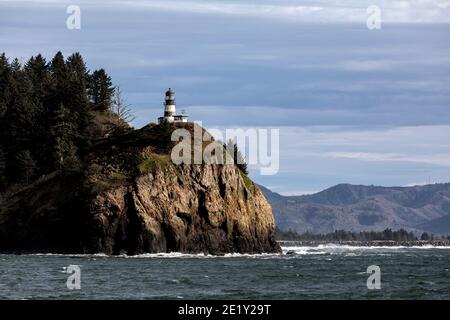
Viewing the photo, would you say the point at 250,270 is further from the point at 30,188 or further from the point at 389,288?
the point at 30,188

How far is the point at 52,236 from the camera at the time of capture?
140 meters

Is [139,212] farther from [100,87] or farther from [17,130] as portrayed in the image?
[100,87]

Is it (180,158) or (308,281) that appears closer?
(308,281)

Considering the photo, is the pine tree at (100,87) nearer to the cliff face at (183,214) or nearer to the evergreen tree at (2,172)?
the evergreen tree at (2,172)

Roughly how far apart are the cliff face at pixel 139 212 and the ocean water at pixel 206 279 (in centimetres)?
1019

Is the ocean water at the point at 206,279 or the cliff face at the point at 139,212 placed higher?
the cliff face at the point at 139,212

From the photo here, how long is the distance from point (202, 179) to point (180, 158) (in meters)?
5.45

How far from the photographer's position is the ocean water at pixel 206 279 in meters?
78.8

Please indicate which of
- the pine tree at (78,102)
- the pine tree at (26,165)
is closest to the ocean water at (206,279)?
the pine tree at (26,165)

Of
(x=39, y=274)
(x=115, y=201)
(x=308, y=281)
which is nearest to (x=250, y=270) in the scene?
(x=308, y=281)

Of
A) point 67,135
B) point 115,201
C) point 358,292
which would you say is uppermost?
point 67,135

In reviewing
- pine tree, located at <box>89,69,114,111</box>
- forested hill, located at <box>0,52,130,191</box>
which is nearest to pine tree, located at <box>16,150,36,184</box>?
forested hill, located at <box>0,52,130,191</box>

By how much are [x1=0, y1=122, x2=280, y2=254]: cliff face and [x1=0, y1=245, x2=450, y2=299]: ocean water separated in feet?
33.4
